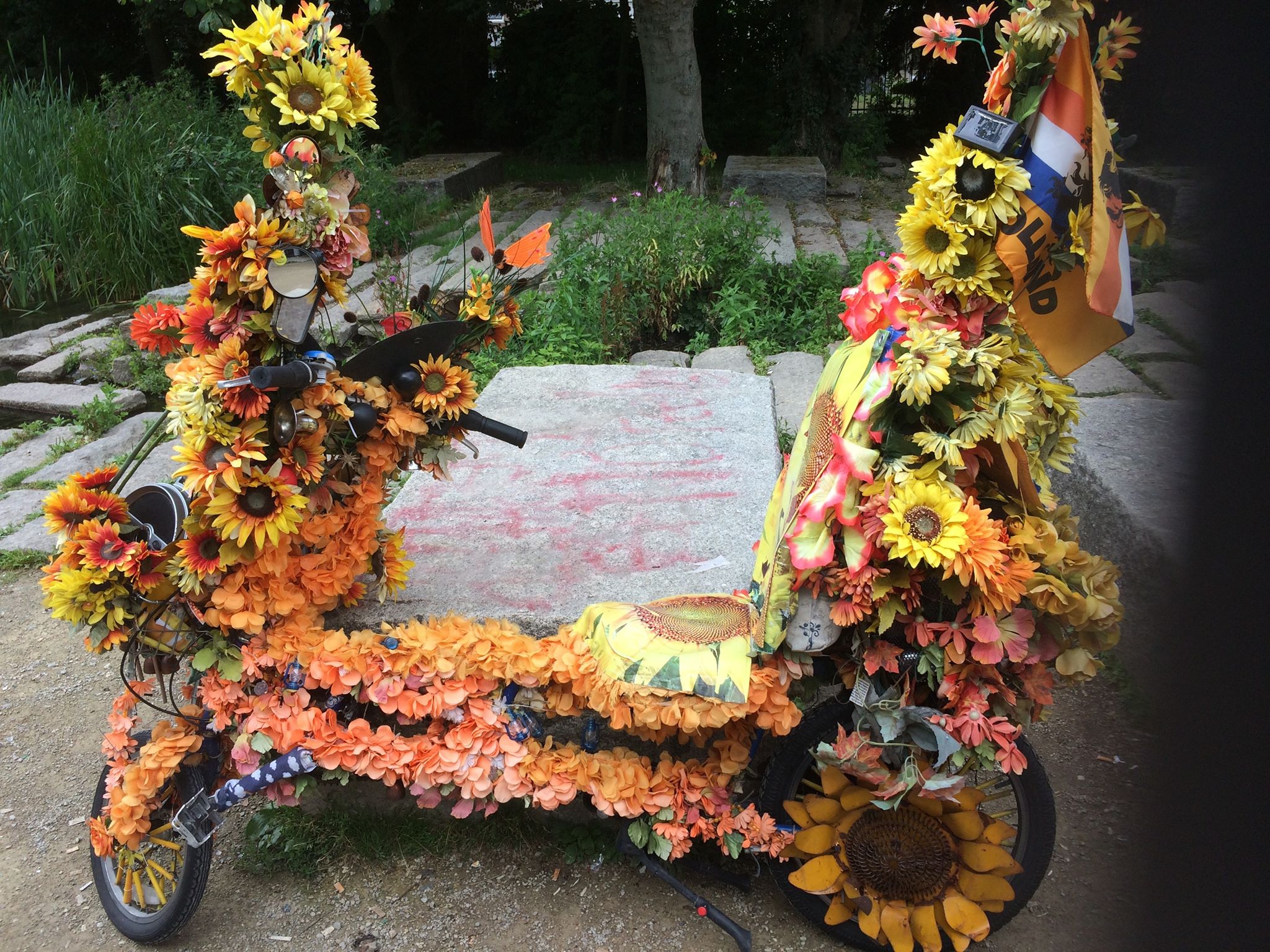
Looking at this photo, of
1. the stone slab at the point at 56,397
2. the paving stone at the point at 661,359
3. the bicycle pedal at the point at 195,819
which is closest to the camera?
the bicycle pedal at the point at 195,819

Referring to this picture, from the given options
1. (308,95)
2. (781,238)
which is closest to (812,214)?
(781,238)

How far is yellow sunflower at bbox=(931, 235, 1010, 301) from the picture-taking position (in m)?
1.64

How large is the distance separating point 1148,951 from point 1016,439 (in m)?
1.41

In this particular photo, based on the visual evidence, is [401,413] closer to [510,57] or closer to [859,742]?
[859,742]

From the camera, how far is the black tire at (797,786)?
77.6 inches

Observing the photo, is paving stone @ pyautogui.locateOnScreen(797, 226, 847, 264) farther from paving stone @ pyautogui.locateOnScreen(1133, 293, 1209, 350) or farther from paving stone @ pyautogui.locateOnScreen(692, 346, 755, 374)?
paving stone @ pyautogui.locateOnScreen(1133, 293, 1209, 350)

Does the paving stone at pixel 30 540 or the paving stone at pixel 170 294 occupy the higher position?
the paving stone at pixel 170 294

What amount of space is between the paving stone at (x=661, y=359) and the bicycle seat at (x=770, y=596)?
2921 mm

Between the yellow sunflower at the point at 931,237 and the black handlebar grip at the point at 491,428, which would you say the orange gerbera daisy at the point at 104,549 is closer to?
the black handlebar grip at the point at 491,428

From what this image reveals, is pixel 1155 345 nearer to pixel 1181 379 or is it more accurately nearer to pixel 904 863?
pixel 1181 379

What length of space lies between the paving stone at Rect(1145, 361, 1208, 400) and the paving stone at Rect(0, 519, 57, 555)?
444cm

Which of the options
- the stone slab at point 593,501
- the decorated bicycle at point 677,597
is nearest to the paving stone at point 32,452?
the stone slab at point 593,501

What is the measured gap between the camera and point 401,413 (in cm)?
226

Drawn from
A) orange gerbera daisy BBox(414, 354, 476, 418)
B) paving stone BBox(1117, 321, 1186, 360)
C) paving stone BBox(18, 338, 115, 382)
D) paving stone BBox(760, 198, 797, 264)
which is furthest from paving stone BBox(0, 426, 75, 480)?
paving stone BBox(1117, 321, 1186, 360)
